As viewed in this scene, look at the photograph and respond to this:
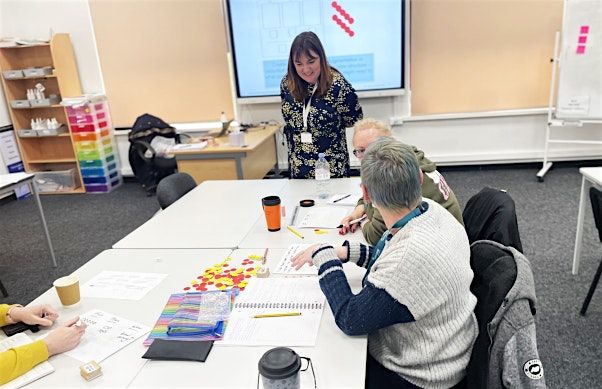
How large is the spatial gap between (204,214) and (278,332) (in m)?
1.18

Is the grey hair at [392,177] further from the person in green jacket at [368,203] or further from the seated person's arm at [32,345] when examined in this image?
the seated person's arm at [32,345]

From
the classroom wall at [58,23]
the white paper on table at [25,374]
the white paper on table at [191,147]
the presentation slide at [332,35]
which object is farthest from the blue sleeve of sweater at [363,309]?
the classroom wall at [58,23]

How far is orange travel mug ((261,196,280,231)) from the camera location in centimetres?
197

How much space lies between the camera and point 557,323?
7.70ft

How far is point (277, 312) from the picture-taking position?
53.2 inches

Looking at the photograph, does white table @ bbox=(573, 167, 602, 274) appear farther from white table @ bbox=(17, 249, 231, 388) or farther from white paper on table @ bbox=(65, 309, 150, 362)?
white paper on table @ bbox=(65, 309, 150, 362)

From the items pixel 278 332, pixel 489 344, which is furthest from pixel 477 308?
pixel 278 332

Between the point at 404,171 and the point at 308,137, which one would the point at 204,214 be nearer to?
the point at 308,137

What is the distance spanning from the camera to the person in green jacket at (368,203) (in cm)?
170

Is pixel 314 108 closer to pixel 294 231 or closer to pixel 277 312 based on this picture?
pixel 294 231

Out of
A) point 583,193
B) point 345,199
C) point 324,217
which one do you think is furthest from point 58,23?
point 583,193

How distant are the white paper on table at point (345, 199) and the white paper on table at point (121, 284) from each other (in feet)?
3.16

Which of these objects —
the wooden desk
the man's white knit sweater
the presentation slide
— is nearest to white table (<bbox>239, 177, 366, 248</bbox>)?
the man's white knit sweater

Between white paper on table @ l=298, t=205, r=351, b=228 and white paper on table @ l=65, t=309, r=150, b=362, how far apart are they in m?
0.89
